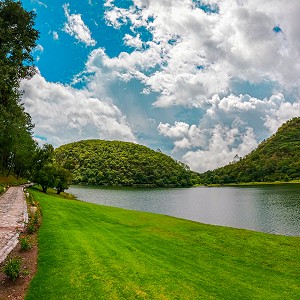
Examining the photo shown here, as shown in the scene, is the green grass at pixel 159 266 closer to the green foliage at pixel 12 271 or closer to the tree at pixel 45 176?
the green foliage at pixel 12 271

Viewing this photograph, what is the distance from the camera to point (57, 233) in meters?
24.5

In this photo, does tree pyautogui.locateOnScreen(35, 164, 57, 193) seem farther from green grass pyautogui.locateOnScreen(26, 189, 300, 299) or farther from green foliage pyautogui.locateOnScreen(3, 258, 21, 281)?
green foliage pyautogui.locateOnScreen(3, 258, 21, 281)

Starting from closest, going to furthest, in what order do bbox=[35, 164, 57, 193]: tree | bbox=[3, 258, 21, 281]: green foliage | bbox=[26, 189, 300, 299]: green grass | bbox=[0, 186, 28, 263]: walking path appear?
bbox=[3, 258, 21, 281]: green foliage
bbox=[26, 189, 300, 299]: green grass
bbox=[0, 186, 28, 263]: walking path
bbox=[35, 164, 57, 193]: tree

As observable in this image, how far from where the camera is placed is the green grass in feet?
47.1

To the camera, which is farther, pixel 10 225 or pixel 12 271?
pixel 10 225

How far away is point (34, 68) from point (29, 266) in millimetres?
32985

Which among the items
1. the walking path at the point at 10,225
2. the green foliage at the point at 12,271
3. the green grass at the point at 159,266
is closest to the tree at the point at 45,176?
the walking path at the point at 10,225

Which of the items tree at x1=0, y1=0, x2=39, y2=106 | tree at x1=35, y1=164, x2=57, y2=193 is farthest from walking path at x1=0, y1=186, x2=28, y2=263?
tree at x1=35, y1=164, x2=57, y2=193

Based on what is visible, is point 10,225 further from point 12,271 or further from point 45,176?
point 45,176

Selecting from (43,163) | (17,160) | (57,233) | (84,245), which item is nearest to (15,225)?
(57,233)

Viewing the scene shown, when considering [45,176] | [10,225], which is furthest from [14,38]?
[45,176]

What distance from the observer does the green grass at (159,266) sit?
1436cm

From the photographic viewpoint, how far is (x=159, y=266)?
18.7 metres

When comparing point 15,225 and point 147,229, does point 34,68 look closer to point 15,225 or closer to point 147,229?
point 15,225
